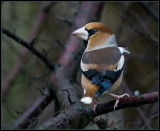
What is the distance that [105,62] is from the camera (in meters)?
2.86

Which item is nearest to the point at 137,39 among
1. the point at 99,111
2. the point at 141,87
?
the point at 141,87

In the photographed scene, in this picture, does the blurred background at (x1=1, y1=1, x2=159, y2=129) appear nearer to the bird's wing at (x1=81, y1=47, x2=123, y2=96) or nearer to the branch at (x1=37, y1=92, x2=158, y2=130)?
the bird's wing at (x1=81, y1=47, x2=123, y2=96)

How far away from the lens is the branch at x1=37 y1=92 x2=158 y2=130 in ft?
7.18

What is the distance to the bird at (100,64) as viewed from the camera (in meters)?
2.58

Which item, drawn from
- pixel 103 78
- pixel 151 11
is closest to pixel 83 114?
pixel 103 78

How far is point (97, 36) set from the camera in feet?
11.4

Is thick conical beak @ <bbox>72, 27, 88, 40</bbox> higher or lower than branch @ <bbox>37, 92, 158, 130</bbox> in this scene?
higher

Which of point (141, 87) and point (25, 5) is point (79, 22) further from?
point (25, 5)

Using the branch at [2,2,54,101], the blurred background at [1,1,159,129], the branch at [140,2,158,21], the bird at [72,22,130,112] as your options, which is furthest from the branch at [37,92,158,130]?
the branch at [2,2,54,101]

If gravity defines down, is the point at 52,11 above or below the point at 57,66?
above

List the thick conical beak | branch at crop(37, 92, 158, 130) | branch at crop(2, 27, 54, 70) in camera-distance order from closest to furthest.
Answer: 1. branch at crop(37, 92, 158, 130)
2. branch at crop(2, 27, 54, 70)
3. the thick conical beak

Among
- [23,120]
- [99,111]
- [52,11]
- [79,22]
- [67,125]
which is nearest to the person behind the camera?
[67,125]

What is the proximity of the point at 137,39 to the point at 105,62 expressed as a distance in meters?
3.40

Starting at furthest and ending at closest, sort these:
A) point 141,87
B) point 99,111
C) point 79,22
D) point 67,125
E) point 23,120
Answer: point 141,87 < point 79,22 < point 23,120 < point 99,111 < point 67,125
